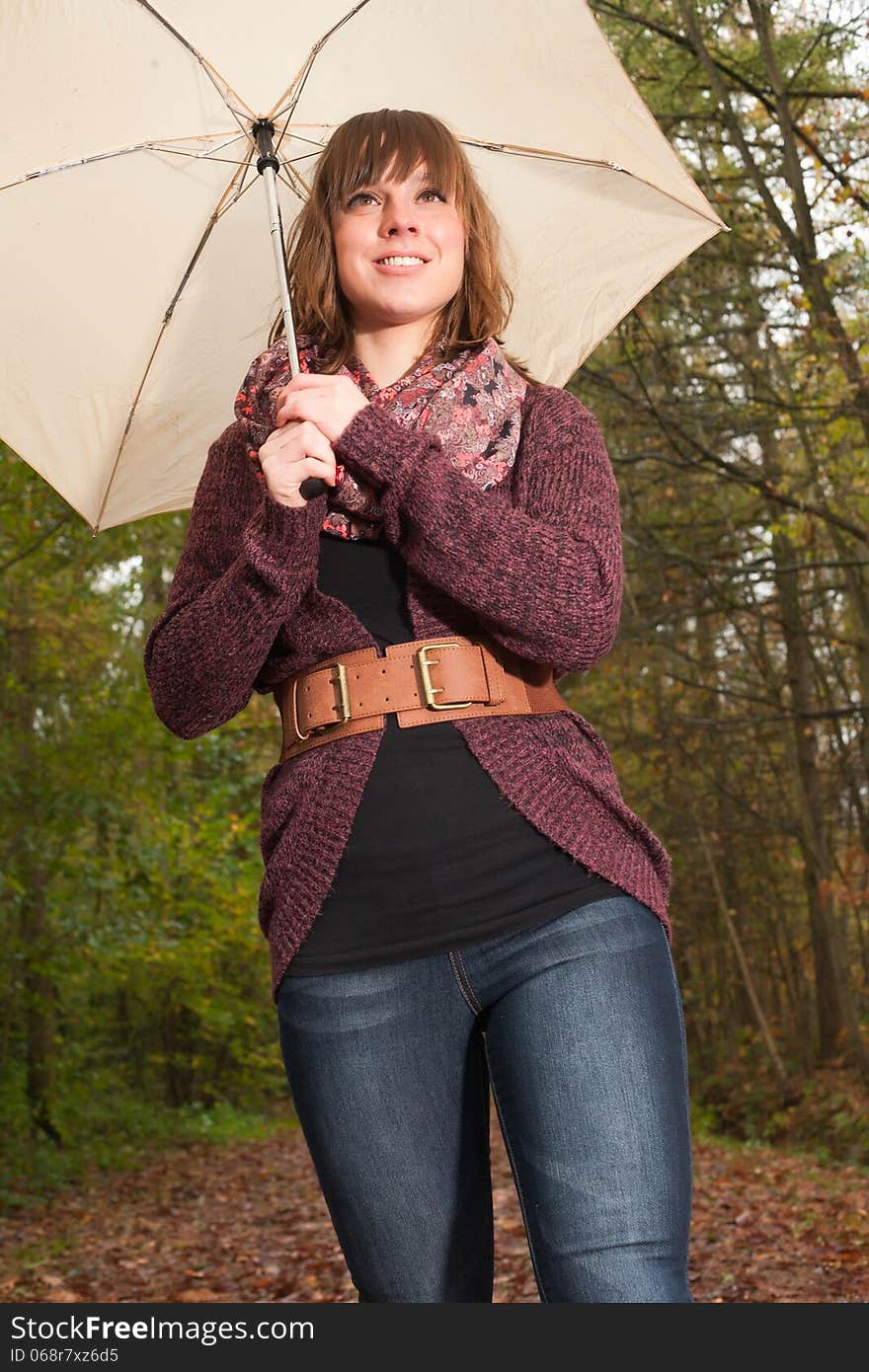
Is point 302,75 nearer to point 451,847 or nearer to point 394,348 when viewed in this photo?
point 394,348

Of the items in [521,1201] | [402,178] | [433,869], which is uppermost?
[402,178]

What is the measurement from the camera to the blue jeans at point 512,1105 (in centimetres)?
185

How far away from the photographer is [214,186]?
2.71 meters

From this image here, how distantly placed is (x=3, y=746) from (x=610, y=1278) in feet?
30.0

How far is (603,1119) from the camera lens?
6.09 feet

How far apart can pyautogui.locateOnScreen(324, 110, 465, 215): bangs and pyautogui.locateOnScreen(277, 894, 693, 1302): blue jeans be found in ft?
3.92

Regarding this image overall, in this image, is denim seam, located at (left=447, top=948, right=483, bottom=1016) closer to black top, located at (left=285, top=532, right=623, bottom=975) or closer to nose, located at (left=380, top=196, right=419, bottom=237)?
black top, located at (left=285, top=532, right=623, bottom=975)

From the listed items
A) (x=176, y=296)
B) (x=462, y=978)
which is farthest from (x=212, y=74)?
(x=462, y=978)

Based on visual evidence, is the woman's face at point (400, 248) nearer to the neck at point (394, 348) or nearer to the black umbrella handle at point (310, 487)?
the neck at point (394, 348)

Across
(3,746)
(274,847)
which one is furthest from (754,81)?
(274,847)

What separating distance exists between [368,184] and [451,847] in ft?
3.52

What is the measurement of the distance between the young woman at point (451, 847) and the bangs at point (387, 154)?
110 mm

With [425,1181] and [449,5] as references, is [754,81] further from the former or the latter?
[425,1181]

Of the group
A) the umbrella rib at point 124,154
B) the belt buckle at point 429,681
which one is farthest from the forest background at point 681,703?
the belt buckle at point 429,681
